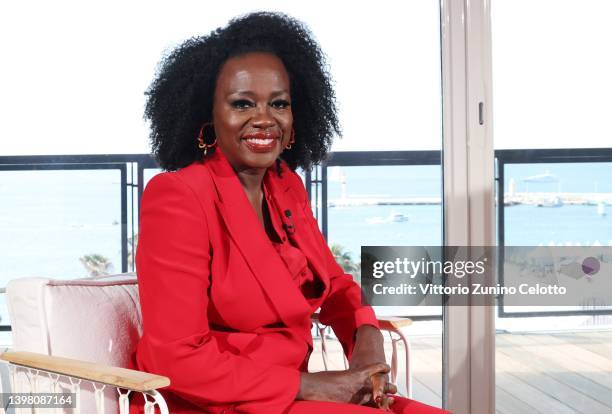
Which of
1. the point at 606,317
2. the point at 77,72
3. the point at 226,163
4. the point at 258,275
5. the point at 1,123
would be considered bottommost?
the point at 606,317


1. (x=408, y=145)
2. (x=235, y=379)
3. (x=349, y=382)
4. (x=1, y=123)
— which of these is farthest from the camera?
(x=408, y=145)

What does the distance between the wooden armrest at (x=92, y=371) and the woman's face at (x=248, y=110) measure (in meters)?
0.57

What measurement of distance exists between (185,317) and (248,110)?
525mm

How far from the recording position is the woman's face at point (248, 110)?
1.89m

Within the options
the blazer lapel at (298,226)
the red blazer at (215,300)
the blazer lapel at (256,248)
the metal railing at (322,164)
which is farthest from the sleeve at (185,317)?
the metal railing at (322,164)

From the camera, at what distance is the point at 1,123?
285cm

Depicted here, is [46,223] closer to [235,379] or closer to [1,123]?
[1,123]

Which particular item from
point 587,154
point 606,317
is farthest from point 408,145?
point 606,317

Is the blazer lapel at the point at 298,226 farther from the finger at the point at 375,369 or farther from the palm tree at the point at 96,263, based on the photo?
the palm tree at the point at 96,263

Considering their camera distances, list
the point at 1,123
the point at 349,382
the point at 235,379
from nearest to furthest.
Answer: the point at 235,379 < the point at 349,382 < the point at 1,123

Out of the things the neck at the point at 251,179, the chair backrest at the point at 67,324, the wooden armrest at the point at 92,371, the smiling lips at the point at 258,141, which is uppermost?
the smiling lips at the point at 258,141

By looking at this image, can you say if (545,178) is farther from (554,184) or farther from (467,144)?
(467,144)

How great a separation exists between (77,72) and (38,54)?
149 millimetres

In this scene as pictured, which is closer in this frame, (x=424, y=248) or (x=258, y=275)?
(x=258, y=275)
